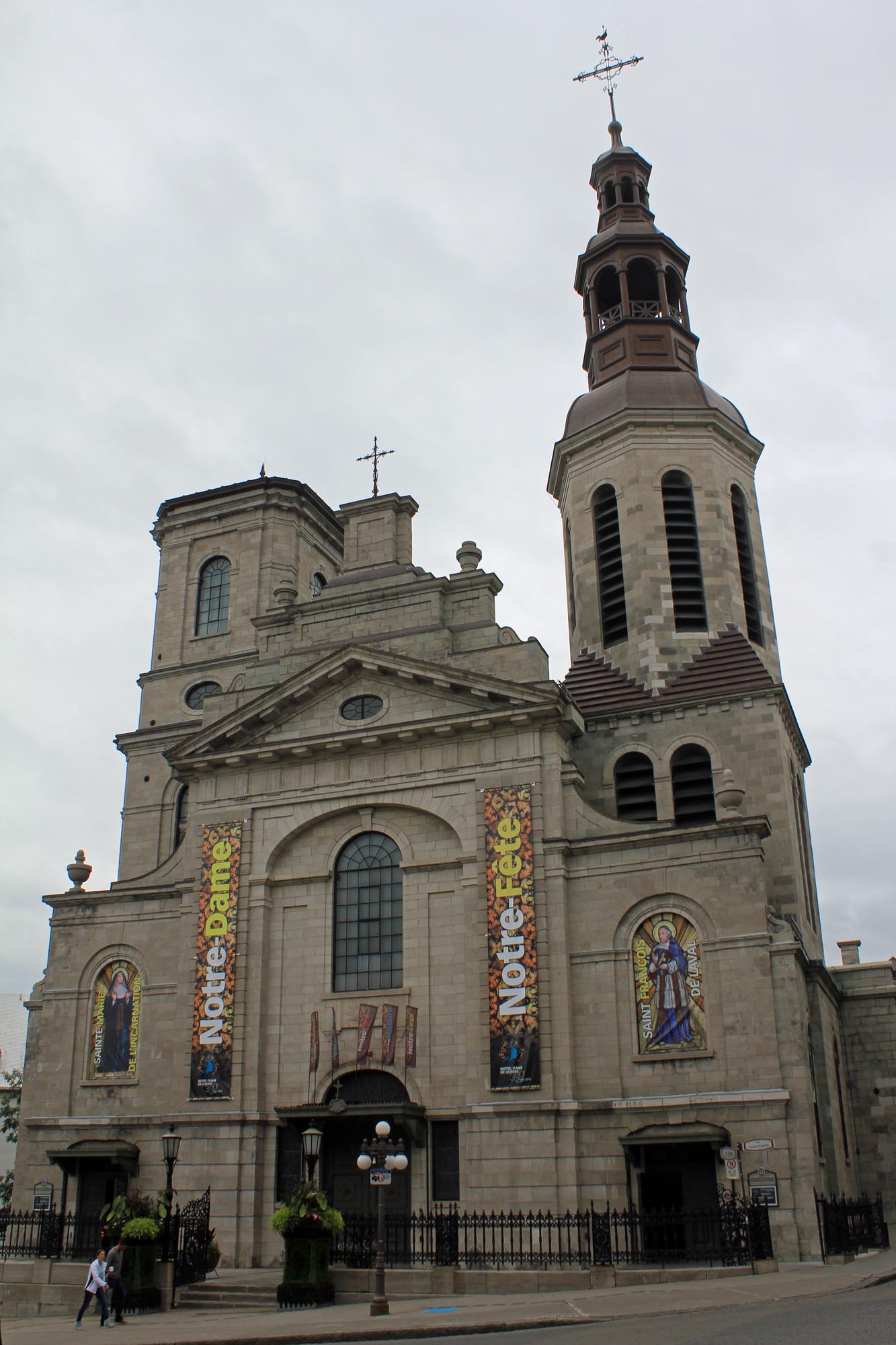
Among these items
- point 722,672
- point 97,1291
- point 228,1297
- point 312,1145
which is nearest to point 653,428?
point 722,672

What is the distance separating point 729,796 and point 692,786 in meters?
4.82

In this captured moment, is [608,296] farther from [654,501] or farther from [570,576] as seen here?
[570,576]

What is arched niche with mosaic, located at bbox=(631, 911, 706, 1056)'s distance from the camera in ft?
86.4

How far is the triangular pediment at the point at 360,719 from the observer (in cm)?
2978

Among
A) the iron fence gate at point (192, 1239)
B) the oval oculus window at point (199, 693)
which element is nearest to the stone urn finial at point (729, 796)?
the iron fence gate at point (192, 1239)

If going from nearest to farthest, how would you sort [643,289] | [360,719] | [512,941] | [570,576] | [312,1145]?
[312,1145] → [512,941] → [360,719] → [570,576] → [643,289]

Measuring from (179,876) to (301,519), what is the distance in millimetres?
15829

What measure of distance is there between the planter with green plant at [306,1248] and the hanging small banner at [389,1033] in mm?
5430

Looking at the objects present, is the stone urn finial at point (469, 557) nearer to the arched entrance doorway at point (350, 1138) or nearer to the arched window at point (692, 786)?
the arched window at point (692, 786)

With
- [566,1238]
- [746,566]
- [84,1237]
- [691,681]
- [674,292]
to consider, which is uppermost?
[674,292]

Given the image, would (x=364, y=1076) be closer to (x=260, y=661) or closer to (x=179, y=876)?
(x=179, y=876)

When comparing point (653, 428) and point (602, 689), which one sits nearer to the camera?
point (602, 689)

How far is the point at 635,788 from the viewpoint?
3284 cm

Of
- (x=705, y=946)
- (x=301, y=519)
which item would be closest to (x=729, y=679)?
(x=705, y=946)
